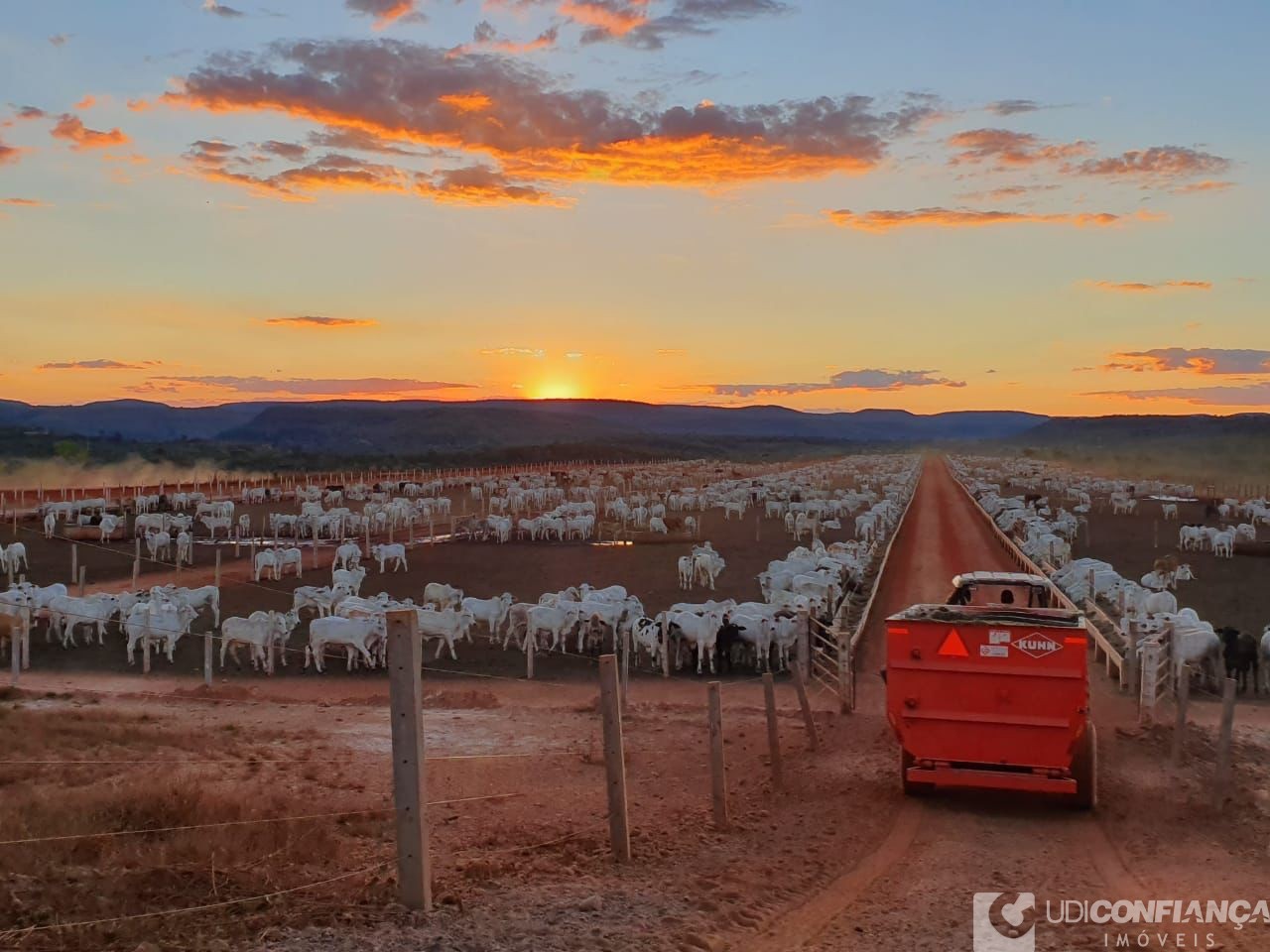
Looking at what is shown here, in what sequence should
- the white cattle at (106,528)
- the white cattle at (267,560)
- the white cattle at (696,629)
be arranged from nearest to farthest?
the white cattle at (696,629), the white cattle at (267,560), the white cattle at (106,528)

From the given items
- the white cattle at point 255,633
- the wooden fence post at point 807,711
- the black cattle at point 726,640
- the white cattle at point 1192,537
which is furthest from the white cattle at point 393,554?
the white cattle at point 1192,537

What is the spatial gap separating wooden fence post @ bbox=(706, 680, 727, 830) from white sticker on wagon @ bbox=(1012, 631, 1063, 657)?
291 cm

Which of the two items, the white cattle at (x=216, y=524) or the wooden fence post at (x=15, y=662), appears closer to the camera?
the wooden fence post at (x=15, y=662)

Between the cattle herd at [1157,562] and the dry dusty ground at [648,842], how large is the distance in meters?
2.75

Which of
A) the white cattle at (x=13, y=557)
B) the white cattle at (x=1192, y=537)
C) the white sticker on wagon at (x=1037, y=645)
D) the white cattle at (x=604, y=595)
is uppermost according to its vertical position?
the white sticker on wagon at (x=1037, y=645)

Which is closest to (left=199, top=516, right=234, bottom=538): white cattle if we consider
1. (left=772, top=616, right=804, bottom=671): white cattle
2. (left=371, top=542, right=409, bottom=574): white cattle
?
(left=371, top=542, right=409, bottom=574): white cattle

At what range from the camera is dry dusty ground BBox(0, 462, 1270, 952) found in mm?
7047

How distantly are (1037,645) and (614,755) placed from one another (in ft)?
14.3

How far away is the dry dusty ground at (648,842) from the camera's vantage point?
7.05 m

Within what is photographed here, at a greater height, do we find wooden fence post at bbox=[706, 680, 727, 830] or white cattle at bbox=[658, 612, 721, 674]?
wooden fence post at bbox=[706, 680, 727, 830]

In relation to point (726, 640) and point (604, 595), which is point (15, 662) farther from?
point (726, 640)

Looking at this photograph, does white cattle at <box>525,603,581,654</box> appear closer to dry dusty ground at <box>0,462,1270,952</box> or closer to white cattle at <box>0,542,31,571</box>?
dry dusty ground at <box>0,462,1270,952</box>

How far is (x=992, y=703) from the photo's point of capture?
33.9 feet

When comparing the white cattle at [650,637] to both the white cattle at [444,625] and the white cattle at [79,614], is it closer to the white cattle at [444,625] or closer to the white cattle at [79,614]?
the white cattle at [444,625]
